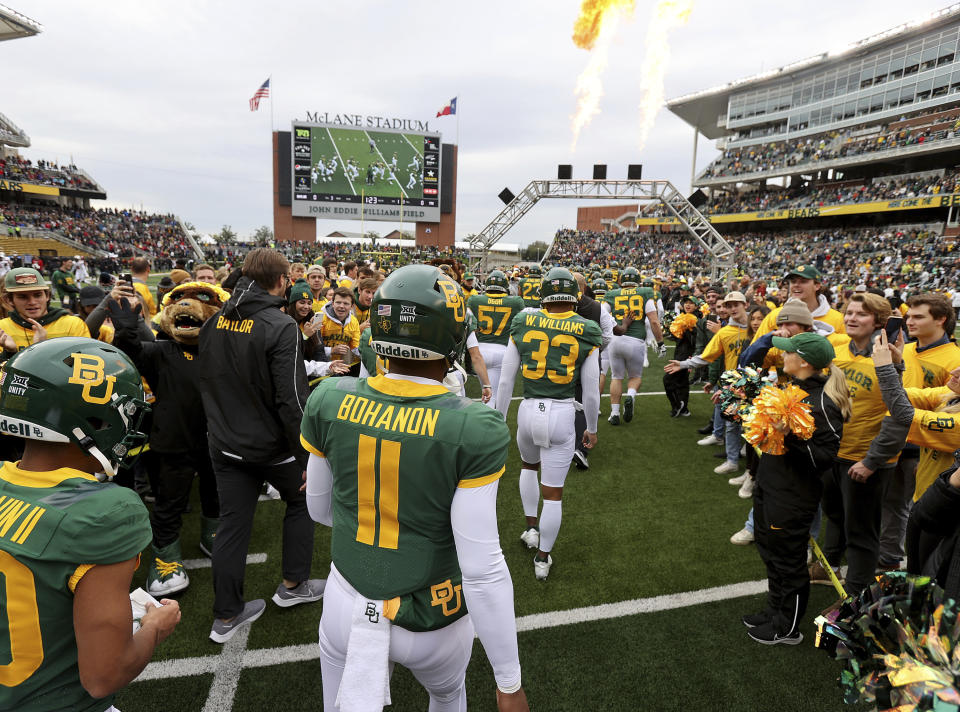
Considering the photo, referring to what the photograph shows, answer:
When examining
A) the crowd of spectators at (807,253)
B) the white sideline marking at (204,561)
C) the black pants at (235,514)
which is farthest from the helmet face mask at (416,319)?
the crowd of spectators at (807,253)

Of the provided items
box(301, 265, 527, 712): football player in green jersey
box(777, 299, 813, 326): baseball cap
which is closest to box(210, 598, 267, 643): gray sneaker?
box(301, 265, 527, 712): football player in green jersey

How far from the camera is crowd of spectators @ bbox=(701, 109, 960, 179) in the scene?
127ft

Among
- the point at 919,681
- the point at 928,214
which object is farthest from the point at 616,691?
the point at 928,214

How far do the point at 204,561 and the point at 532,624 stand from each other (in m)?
2.90

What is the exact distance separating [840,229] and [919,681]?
5345 cm

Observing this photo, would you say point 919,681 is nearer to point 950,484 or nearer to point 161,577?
point 950,484

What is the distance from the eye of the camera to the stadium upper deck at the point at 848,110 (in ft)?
128

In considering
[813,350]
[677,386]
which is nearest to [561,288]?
[813,350]

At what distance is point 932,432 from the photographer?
3.39 metres

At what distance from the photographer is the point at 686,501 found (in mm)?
5875

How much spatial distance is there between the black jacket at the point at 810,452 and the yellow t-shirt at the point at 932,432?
583 millimetres

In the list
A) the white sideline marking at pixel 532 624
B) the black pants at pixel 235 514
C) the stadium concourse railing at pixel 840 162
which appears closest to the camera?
the white sideline marking at pixel 532 624

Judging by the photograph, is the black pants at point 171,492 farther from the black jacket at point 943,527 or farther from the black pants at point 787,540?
the black jacket at point 943,527

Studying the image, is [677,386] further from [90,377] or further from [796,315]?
[90,377]
